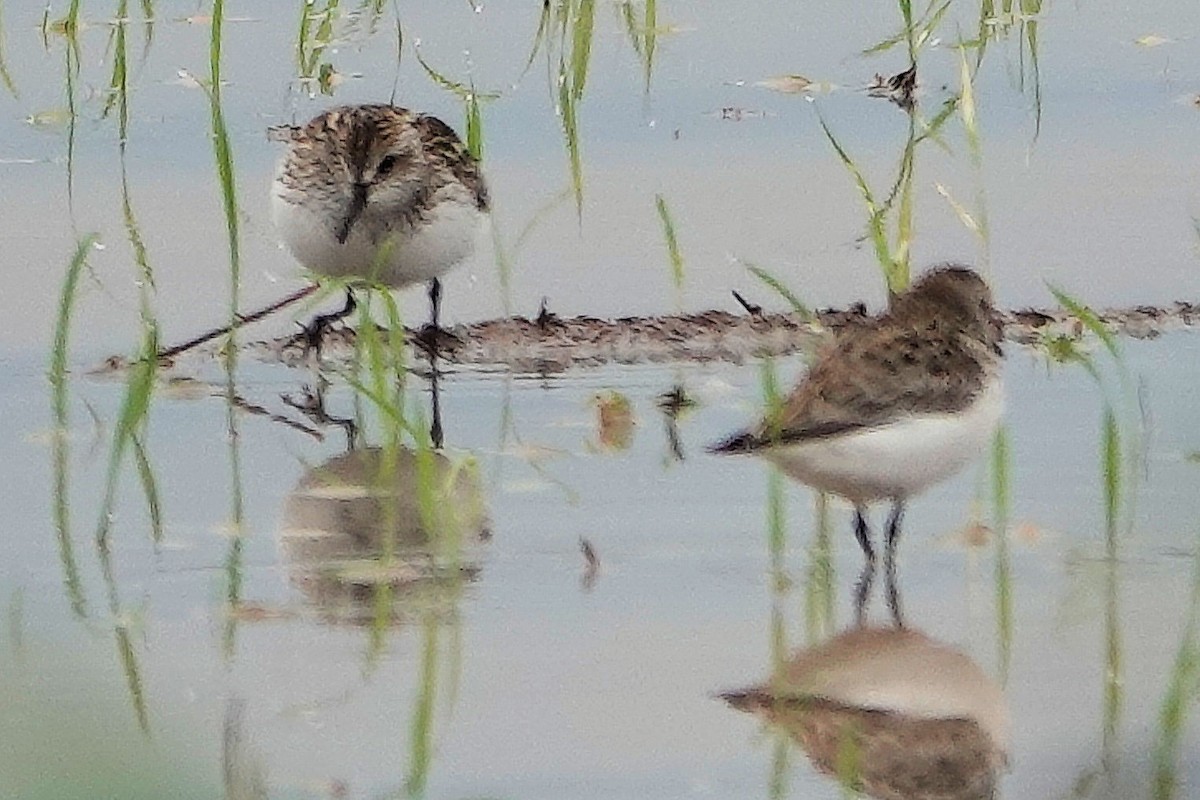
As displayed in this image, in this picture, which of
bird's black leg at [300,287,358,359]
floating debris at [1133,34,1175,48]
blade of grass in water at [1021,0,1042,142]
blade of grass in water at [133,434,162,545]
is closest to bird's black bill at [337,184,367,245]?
bird's black leg at [300,287,358,359]

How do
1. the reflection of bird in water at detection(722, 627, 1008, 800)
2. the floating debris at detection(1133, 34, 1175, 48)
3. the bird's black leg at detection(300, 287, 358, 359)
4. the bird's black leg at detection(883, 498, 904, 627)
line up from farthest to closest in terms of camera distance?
the floating debris at detection(1133, 34, 1175, 48), the bird's black leg at detection(300, 287, 358, 359), the bird's black leg at detection(883, 498, 904, 627), the reflection of bird in water at detection(722, 627, 1008, 800)

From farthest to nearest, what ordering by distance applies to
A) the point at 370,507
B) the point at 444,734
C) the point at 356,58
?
the point at 356,58 → the point at 370,507 → the point at 444,734

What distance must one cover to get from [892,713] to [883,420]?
1.06 metres

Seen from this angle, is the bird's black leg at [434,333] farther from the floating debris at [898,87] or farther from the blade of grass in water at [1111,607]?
the blade of grass in water at [1111,607]

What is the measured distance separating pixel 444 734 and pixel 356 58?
6489mm

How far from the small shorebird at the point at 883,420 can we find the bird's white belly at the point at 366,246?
252 cm

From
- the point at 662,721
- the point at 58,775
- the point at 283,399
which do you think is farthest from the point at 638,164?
the point at 58,775

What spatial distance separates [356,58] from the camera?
1116cm

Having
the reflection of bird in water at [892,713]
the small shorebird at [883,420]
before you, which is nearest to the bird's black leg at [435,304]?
the small shorebird at [883,420]

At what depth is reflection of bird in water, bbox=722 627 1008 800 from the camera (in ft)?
15.3

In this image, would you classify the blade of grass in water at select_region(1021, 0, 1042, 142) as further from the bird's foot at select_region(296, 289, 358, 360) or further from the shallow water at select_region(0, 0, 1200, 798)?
the bird's foot at select_region(296, 289, 358, 360)

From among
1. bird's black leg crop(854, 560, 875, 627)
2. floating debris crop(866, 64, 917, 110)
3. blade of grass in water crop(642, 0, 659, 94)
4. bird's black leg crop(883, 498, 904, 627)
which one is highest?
blade of grass in water crop(642, 0, 659, 94)

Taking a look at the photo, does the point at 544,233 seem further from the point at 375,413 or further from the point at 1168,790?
the point at 1168,790

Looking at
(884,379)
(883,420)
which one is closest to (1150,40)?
(884,379)
